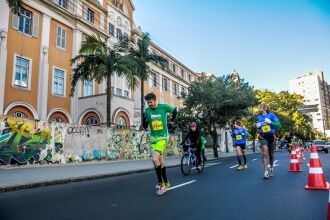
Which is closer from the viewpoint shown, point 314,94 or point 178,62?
point 178,62

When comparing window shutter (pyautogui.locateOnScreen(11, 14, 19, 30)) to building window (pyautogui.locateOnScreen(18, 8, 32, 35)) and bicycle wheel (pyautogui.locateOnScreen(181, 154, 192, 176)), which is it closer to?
building window (pyautogui.locateOnScreen(18, 8, 32, 35))

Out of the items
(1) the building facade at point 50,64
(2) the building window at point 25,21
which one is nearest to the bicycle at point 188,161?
(1) the building facade at point 50,64

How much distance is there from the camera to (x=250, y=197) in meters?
5.30

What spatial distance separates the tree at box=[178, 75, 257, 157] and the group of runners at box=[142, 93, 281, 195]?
14.3 m

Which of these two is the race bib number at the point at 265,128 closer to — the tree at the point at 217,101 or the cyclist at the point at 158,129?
the cyclist at the point at 158,129

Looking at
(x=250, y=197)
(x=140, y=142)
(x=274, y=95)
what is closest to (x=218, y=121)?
(x=140, y=142)

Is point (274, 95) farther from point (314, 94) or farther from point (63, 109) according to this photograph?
point (314, 94)

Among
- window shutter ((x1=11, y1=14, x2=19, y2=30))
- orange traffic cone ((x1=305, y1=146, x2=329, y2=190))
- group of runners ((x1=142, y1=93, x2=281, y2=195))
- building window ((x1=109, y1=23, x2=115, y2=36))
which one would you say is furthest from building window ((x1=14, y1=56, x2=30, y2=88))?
orange traffic cone ((x1=305, y1=146, x2=329, y2=190))

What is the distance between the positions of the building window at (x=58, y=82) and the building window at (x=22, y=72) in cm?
240

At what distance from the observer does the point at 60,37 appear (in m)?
23.8

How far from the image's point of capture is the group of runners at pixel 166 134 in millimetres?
6082

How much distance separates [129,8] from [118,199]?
33231 millimetres

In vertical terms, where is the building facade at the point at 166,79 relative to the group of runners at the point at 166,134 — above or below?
above

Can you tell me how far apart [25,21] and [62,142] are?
11141 mm
